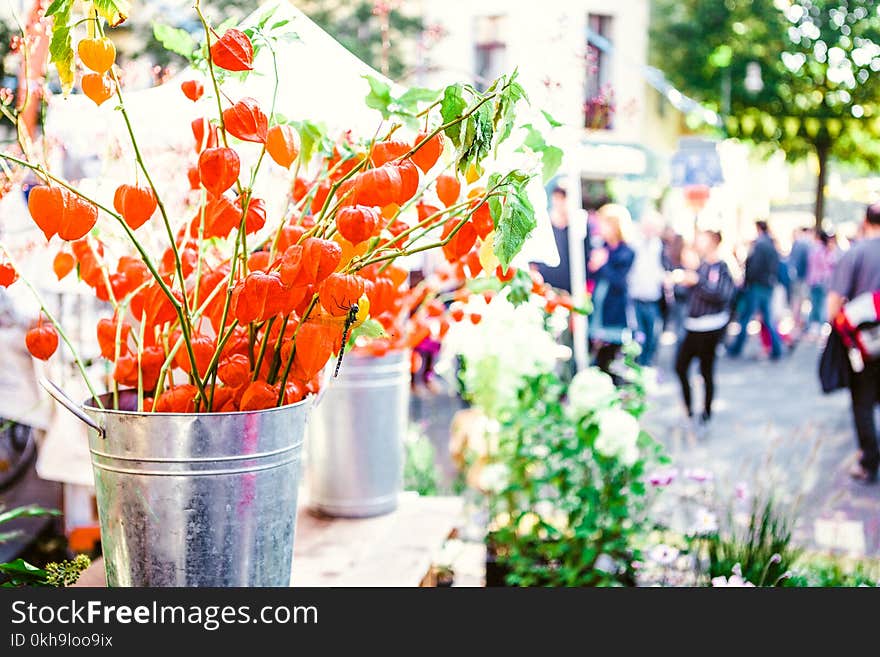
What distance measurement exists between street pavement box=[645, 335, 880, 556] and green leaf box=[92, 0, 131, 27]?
91.5 inches

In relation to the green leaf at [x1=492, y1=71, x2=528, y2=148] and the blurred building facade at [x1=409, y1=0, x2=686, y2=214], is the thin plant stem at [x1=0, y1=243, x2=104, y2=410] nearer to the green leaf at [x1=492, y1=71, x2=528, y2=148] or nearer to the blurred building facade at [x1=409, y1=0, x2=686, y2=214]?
the green leaf at [x1=492, y1=71, x2=528, y2=148]

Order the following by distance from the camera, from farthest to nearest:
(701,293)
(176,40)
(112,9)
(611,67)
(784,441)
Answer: (611,67), (701,293), (784,441), (176,40), (112,9)

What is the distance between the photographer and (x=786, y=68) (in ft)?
28.4

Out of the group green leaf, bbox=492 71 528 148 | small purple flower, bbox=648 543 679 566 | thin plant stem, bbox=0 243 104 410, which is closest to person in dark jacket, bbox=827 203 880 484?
small purple flower, bbox=648 543 679 566

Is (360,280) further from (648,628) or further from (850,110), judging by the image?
(850,110)

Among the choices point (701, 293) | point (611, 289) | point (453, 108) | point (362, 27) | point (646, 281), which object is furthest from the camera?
point (362, 27)

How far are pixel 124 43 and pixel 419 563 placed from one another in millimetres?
8911

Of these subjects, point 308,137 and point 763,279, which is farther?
point 763,279

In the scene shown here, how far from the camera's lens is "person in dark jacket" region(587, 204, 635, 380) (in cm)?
706

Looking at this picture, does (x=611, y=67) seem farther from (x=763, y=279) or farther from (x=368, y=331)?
(x=368, y=331)

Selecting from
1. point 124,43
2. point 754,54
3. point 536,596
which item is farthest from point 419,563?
point 754,54

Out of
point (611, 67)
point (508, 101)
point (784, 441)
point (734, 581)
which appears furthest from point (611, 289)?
point (611, 67)

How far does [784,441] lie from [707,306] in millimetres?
1035

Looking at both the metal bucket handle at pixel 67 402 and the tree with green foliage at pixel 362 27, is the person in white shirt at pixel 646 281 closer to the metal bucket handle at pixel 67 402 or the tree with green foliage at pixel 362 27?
the tree with green foliage at pixel 362 27
